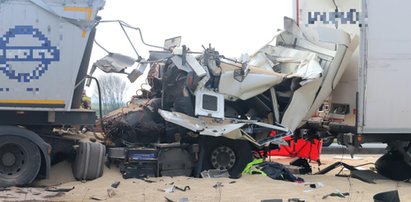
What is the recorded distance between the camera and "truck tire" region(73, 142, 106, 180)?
9180mm

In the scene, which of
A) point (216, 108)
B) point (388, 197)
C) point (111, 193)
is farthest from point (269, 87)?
point (388, 197)

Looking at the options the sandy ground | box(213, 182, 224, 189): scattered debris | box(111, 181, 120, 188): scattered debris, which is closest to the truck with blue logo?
the sandy ground

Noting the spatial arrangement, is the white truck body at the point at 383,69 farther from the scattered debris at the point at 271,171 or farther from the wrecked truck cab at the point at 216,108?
the scattered debris at the point at 271,171

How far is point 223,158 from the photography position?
10.2 meters

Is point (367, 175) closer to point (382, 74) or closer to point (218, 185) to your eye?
point (382, 74)

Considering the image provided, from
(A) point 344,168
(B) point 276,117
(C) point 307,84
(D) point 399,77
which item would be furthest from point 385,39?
(A) point 344,168

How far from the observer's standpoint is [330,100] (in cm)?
1136

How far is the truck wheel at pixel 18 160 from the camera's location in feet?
28.2

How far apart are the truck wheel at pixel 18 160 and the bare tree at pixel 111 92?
172 cm

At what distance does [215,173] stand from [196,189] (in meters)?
1.22

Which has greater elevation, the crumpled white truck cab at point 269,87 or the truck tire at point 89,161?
the crumpled white truck cab at point 269,87

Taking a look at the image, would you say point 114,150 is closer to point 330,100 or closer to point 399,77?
point 330,100

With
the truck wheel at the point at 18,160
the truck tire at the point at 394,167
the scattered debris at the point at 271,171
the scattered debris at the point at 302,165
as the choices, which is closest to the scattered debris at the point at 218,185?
the scattered debris at the point at 271,171

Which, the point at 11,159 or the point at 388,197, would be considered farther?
the point at 11,159
